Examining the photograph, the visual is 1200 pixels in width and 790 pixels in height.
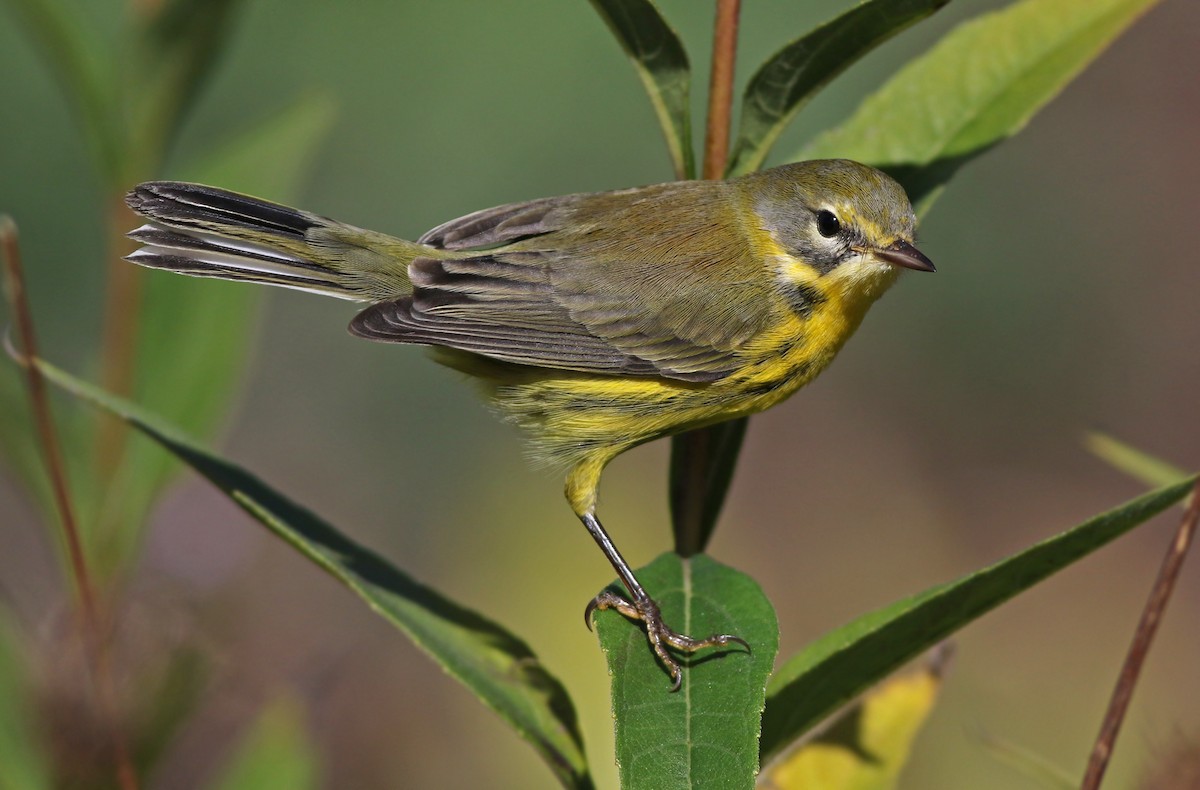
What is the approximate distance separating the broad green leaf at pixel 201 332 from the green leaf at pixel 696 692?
1387 millimetres

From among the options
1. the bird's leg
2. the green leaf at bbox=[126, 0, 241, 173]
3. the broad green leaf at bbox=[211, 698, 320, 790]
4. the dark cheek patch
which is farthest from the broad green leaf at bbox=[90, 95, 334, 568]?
the dark cheek patch

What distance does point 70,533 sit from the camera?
8.79ft

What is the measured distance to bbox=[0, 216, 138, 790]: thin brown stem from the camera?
2.56 meters

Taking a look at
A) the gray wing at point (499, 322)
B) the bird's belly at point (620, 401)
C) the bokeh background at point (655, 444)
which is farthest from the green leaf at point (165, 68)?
the bokeh background at point (655, 444)

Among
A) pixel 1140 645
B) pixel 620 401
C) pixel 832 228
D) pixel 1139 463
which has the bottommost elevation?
pixel 1140 645

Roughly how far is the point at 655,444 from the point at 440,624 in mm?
4701

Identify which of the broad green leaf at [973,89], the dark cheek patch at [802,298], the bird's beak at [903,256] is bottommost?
the dark cheek patch at [802,298]

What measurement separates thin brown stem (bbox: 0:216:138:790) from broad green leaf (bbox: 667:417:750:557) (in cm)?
122

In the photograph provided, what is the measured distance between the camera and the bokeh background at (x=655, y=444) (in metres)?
5.70

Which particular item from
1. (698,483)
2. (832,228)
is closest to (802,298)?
(832,228)

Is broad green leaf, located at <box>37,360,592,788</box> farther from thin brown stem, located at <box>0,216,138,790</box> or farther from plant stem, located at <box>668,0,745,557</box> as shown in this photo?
plant stem, located at <box>668,0,745,557</box>

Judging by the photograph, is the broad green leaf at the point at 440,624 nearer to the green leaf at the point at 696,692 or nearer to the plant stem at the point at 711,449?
the green leaf at the point at 696,692

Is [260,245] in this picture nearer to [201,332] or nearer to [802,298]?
[201,332]

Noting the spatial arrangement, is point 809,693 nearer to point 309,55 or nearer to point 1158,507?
point 1158,507
